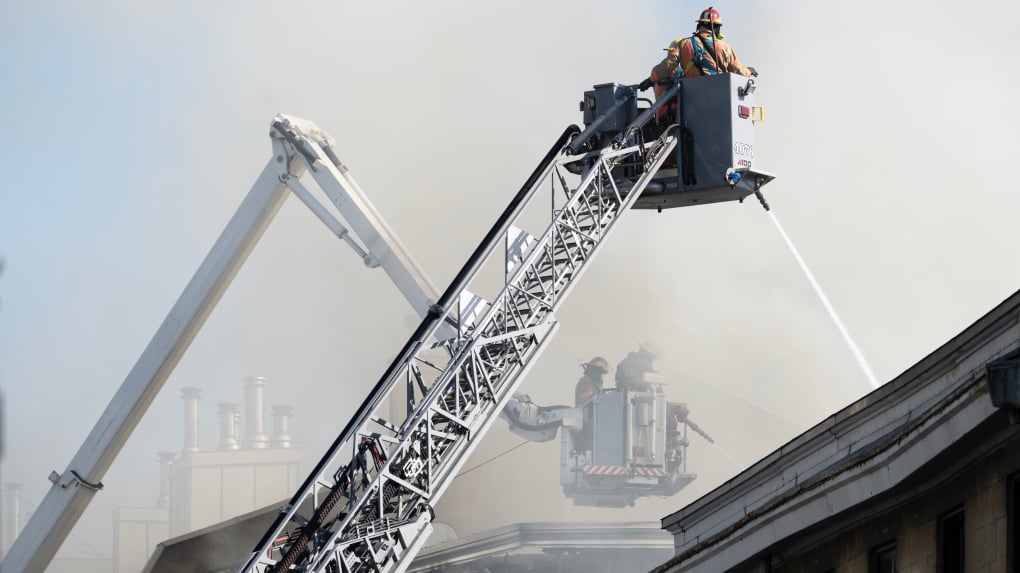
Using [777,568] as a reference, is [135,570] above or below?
above

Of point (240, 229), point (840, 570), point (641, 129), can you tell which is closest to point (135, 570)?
point (240, 229)

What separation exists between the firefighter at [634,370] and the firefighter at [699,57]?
41350mm

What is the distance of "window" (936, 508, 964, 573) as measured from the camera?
37.2 ft

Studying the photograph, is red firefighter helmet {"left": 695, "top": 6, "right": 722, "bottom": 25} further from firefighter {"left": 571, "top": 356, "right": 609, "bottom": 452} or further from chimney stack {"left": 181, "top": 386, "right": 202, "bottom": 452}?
chimney stack {"left": 181, "top": 386, "right": 202, "bottom": 452}

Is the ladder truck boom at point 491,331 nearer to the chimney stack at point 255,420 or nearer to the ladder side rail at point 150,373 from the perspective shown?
the ladder side rail at point 150,373

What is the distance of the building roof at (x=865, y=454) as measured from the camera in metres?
10.8

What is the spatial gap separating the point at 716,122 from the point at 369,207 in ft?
20.0

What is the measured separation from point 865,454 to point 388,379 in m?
5.98

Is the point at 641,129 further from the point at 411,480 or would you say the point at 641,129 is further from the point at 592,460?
the point at 592,460

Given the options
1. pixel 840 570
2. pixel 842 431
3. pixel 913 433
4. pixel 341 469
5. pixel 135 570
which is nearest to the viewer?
pixel 913 433

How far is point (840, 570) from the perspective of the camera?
13297 millimetres

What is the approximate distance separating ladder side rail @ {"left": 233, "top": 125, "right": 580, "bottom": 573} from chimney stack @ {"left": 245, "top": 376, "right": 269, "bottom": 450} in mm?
68546

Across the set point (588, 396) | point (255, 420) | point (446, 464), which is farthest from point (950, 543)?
point (255, 420)

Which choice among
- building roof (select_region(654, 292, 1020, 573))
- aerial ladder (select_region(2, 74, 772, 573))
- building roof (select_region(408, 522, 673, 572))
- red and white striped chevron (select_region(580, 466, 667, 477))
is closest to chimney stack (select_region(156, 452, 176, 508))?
red and white striped chevron (select_region(580, 466, 667, 477))
